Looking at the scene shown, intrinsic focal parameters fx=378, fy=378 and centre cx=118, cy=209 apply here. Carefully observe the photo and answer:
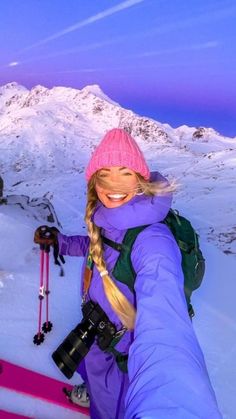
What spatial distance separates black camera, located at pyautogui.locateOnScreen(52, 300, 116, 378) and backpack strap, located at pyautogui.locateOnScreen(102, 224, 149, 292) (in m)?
0.46

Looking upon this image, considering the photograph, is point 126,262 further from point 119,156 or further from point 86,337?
point 86,337

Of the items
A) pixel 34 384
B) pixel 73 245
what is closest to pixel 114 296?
pixel 73 245

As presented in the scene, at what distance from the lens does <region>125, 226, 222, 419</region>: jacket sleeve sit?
154 cm

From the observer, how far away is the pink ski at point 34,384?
13.0 ft

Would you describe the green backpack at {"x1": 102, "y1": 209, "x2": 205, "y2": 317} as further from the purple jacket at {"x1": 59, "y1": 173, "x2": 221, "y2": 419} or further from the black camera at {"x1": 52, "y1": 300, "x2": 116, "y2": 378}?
the black camera at {"x1": 52, "y1": 300, "x2": 116, "y2": 378}

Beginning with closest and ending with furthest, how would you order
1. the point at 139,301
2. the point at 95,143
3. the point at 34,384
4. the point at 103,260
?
the point at 139,301, the point at 103,260, the point at 34,384, the point at 95,143

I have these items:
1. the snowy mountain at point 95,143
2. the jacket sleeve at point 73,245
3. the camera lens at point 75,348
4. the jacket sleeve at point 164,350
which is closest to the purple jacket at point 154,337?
the jacket sleeve at point 164,350

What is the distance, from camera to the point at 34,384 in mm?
4172

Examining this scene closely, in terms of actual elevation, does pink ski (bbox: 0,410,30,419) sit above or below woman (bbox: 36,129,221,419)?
below

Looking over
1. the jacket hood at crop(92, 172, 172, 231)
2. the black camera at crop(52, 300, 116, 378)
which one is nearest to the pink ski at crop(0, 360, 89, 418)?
the black camera at crop(52, 300, 116, 378)

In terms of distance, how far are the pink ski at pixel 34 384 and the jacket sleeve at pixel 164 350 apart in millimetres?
2491

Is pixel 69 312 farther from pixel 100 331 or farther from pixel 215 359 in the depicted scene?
pixel 100 331

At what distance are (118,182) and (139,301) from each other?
959 mm

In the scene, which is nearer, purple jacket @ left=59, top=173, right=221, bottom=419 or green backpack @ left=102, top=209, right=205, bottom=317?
purple jacket @ left=59, top=173, right=221, bottom=419
